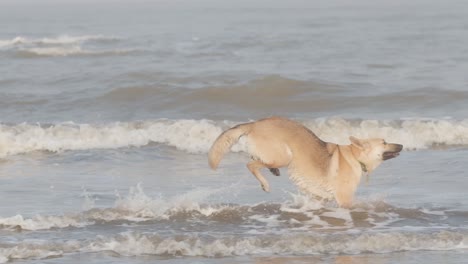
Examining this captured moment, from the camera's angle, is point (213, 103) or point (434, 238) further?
point (213, 103)

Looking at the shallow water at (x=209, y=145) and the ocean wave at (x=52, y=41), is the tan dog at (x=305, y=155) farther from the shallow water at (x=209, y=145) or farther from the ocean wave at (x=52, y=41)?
the ocean wave at (x=52, y=41)

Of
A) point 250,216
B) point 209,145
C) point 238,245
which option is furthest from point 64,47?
point 238,245

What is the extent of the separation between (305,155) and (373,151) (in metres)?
0.64

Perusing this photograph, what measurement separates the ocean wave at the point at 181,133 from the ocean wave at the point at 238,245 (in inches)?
209

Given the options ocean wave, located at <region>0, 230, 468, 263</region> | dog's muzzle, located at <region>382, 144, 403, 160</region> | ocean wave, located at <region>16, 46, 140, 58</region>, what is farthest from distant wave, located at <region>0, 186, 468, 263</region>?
ocean wave, located at <region>16, 46, 140, 58</region>

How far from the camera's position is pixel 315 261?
8.27 m

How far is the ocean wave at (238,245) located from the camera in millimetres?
8539

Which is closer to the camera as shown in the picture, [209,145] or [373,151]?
[373,151]

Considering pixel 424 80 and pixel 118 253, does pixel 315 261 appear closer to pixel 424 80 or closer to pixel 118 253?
pixel 118 253

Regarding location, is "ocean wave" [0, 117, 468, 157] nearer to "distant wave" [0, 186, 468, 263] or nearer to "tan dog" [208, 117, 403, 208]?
"distant wave" [0, 186, 468, 263]

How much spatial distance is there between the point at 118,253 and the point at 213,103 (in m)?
11.1

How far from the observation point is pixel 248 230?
369 inches

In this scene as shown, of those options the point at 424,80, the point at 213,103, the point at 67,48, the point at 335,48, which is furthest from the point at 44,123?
the point at 67,48

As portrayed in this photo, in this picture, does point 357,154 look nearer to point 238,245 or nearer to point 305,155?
point 305,155
